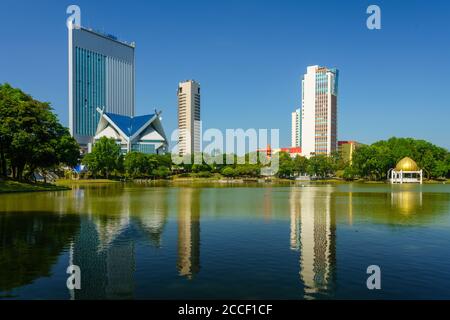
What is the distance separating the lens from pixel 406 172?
7875 centimetres

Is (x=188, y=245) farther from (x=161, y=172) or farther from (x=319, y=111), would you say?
(x=319, y=111)

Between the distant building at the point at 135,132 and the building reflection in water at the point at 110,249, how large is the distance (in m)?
103

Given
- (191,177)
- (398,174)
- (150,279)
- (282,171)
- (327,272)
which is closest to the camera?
(150,279)

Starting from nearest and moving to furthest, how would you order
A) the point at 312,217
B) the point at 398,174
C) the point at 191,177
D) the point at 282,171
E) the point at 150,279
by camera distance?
the point at 150,279, the point at 312,217, the point at 398,174, the point at 191,177, the point at 282,171

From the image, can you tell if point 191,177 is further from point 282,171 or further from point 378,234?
point 378,234

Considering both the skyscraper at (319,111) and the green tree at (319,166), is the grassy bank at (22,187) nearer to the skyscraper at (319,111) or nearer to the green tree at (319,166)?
the green tree at (319,166)

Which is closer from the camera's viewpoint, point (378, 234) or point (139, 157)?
point (378, 234)

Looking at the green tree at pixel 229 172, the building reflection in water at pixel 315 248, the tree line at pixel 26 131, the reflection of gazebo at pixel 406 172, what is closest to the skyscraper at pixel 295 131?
the green tree at pixel 229 172

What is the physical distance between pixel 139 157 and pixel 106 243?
70.5 metres

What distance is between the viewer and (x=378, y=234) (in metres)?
14.1

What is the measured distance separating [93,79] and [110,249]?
438 feet

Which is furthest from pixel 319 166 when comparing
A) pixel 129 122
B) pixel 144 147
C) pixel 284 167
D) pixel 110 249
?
pixel 110 249

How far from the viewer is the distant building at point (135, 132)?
11994 cm
